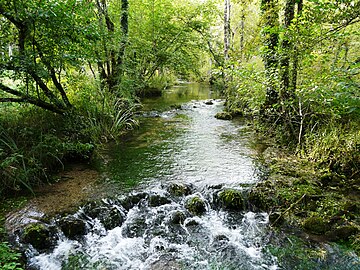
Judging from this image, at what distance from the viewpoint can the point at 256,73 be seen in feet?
22.5

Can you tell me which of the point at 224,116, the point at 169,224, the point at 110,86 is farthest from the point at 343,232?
the point at 110,86

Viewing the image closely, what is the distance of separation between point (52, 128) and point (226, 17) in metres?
12.4

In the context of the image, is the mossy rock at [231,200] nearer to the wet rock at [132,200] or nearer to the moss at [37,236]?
the wet rock at [132,200]

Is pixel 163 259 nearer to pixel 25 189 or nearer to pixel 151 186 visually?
pixel 151 186

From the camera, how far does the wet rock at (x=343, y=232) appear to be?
12.8 feet

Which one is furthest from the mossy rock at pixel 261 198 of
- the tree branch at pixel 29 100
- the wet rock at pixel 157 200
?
the tree branch at pixel 29 100

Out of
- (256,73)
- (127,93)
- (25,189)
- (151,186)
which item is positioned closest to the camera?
(25,189)

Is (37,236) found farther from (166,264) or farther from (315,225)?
(315,225)

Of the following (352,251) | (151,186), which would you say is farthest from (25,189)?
(352,251)

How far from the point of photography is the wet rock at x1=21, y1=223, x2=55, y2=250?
379cm

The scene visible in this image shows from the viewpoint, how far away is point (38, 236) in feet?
12.6

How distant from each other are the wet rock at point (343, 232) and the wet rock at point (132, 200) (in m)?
3.21

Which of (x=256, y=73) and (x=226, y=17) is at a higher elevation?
(x=226, y=17)

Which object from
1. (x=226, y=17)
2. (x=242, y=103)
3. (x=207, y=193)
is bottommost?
(x=207, y=193)
